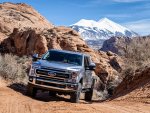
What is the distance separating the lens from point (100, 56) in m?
42.8

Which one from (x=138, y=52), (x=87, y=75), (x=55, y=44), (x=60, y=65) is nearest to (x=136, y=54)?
(x=138, y=52)

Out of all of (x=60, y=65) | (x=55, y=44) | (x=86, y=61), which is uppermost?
(x=55, y=44)

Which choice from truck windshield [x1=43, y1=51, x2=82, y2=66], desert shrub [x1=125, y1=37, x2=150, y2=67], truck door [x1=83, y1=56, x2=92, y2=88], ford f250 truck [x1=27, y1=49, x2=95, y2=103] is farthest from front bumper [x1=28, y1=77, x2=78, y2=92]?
desert shrub [x1=125, y1=37, x2=150, y2=67]

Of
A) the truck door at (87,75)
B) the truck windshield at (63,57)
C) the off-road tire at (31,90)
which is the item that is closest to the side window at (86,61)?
the truck door at (87,75)

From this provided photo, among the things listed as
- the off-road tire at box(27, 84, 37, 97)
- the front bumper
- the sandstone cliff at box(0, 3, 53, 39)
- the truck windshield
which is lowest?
the off-road tire at box(27, 84, 37, 97)

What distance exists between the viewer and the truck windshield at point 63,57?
15953 millimetres

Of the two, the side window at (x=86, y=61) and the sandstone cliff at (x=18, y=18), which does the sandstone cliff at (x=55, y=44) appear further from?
the side window at (x=86, y=61)

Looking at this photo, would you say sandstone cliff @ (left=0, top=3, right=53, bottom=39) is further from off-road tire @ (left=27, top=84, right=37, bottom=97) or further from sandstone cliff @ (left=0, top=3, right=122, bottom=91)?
off-road tire @ (left=27, top=84, right=37, bottom=97)

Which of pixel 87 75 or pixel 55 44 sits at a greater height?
pixel 55 44

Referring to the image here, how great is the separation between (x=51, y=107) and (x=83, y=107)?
1.03 metres

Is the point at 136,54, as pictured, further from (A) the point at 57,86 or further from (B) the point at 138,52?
(A) the point at 57,86

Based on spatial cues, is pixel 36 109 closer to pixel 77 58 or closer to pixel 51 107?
pixel 51 107

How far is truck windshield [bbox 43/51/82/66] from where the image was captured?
1595cm

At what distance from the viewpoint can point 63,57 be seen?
16141mm
